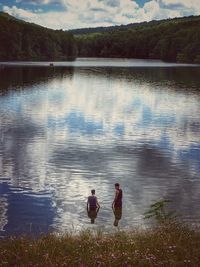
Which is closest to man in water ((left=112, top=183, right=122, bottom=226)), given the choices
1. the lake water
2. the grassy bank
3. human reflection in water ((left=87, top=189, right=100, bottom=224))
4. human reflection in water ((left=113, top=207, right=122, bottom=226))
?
human reflection in water ((left=113, top=207, right=122, bottom=226))

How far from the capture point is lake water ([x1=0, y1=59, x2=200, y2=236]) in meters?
26.3

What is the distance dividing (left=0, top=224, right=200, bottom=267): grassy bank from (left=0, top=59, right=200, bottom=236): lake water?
5016mm

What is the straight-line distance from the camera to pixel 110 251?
16.6 meters

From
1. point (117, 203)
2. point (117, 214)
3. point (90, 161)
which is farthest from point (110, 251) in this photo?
point (90, 161)

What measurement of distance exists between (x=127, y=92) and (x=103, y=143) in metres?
52.3

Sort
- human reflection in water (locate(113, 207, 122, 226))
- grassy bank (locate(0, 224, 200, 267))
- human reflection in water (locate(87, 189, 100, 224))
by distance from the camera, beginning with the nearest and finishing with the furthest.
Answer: grassy bank (locate(0, 224, 200, 267))
human reflection in water (locate(113, 207, 122, 226))
human reflection in water (locate(87, 189, 100, 224))

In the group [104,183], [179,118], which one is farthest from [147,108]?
[104,183]

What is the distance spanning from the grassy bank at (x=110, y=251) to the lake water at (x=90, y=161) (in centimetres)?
502

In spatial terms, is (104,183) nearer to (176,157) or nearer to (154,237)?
(176,157)

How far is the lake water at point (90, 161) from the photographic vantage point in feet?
86.4

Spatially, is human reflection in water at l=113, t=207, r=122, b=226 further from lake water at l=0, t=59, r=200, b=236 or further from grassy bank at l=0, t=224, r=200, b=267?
grassy bank at l=0, t=224, r=200, b=267

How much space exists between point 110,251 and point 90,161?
2128 centimetres

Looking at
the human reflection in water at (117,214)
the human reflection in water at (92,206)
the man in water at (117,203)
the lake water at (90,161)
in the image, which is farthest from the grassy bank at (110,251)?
the man in water at (117,203)

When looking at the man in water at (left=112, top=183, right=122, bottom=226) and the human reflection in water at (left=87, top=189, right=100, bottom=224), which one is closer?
the human reflection in water at (left=87, top=189, right=100, bottom=224)
